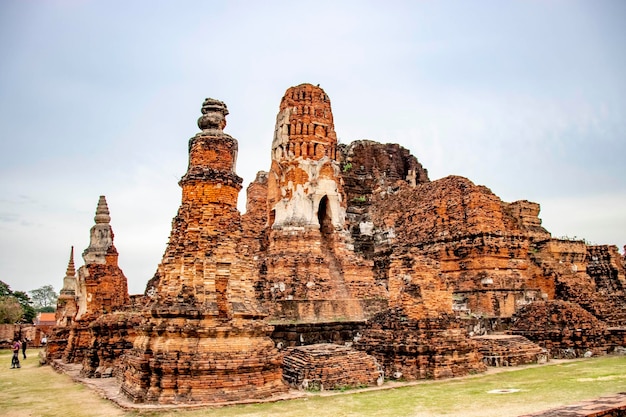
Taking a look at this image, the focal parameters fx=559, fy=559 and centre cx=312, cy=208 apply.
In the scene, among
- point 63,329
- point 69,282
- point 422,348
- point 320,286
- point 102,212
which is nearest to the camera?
point 422,348

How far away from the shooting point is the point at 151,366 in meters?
9.76


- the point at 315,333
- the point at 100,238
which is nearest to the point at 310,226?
the point at 315,333

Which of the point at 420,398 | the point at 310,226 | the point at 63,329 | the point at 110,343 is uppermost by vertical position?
the point at 310,226

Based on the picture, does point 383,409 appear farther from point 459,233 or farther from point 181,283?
point 459,233

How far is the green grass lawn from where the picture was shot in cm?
880

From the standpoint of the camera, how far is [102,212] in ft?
60.4

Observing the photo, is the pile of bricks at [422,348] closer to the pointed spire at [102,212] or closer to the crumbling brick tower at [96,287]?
the crumbling brick tower at [96,287]

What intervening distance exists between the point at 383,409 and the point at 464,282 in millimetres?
12579

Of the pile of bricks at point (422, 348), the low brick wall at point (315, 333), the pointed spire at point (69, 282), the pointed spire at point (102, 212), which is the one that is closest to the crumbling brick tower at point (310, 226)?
the low brick wall at point (315, 333)

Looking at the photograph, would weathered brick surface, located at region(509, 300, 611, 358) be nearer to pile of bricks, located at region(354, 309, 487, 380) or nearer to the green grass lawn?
the green grass lawn

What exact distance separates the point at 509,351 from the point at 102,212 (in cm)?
1319

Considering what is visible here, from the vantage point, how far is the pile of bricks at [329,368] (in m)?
11.3

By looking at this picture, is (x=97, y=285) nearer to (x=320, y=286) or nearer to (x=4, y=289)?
(x=320, y=286)

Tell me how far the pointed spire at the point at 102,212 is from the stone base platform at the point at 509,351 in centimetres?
1202
